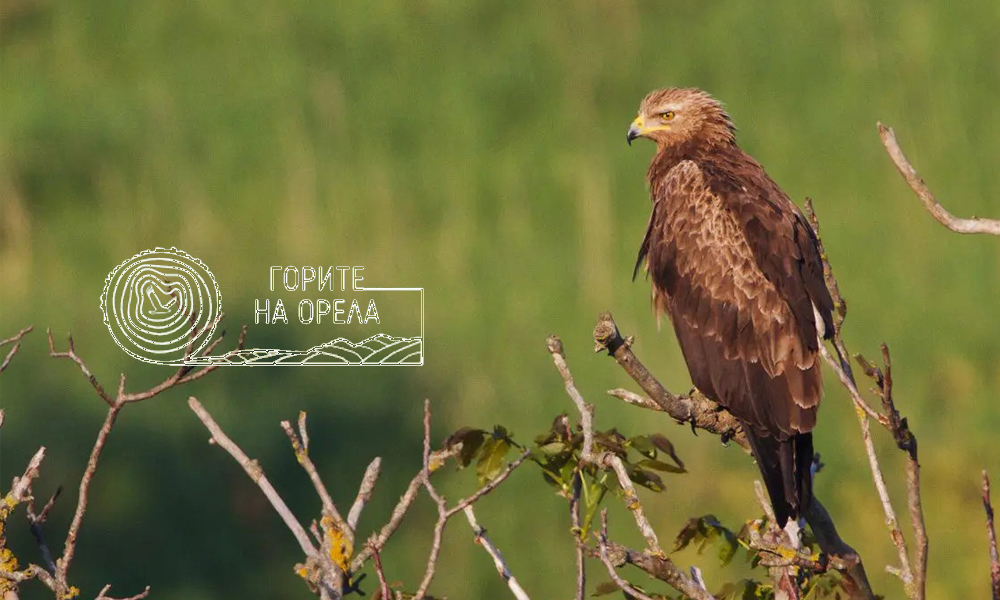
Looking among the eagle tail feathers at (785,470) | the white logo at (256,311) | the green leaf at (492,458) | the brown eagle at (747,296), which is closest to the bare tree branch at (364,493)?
the green leaf at (492,458)

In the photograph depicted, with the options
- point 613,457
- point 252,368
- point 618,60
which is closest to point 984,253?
point 618,60

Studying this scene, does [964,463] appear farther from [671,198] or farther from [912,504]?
[912,504]

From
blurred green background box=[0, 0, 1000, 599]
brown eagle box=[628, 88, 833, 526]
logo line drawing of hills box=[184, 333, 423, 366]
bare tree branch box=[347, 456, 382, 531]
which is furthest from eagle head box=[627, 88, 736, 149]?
bare tree branch box=[347, 456, 382, 531]

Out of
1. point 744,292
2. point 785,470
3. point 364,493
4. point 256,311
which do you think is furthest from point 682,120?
point 256,311

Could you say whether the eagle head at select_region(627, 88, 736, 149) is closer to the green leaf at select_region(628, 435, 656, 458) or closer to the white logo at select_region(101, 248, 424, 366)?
the white logo at select_region(101, 248, 424, 366)

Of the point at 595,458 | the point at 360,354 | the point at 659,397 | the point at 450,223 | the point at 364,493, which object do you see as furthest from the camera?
the point at 450,223

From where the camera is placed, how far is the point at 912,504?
335cm

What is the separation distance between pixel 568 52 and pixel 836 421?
15.4ft

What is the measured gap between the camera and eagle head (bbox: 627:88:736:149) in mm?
6363

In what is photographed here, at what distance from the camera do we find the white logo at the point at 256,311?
26.5 feet

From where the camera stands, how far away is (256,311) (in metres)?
10.1

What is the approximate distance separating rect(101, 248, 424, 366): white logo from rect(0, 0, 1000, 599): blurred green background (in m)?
0.20

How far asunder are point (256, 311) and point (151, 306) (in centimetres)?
155

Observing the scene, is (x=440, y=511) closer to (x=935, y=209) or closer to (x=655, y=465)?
(x=655, y=465)
